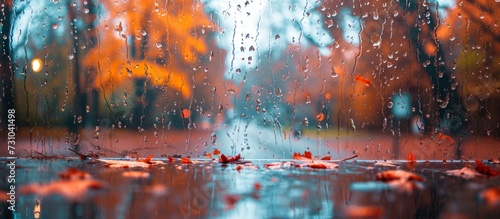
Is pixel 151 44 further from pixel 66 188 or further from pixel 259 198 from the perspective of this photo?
pixel 259 198

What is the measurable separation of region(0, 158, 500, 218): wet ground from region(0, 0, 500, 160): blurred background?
1238 millimetres

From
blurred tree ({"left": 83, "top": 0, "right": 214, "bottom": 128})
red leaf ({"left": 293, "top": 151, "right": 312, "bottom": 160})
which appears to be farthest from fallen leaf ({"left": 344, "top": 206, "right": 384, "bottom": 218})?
blurred tree ({"left": 83, "top": 0, "right": 214, "bottom": 128})

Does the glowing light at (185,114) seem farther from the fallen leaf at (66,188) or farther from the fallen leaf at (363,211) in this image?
the fallen leaf at (363,211)

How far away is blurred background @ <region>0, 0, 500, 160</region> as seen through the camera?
9.71ft

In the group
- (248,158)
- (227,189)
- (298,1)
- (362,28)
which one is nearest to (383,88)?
(362,28)

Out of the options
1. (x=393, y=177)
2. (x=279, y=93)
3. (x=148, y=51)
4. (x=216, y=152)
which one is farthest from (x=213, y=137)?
(x=393, y=177)

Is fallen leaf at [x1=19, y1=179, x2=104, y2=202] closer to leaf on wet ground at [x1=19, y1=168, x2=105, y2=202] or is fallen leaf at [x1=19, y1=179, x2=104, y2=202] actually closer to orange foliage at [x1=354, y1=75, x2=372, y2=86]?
leaf on wet ground at [x1=19, y1=168, x2=105, y2=202]

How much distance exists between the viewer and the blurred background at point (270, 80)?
9.71ft

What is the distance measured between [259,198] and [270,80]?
187 cm

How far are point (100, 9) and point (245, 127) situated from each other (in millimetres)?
1350

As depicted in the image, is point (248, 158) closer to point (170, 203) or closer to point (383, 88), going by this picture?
point (383, 88)

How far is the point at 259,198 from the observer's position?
1183mm

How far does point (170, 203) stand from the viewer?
43.9 inches

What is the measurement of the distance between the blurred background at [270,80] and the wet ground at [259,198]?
48.7 inches
